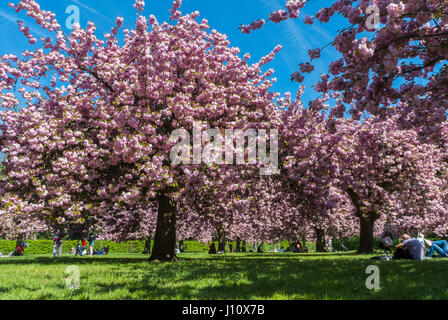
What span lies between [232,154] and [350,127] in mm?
10821

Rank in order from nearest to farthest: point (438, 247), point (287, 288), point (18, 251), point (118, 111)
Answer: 1. point (287, 288)
2. point (118, 111)
3. point (438, 247)
4. point (18, 251)

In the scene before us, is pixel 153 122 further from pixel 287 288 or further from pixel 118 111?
pixel 287 288

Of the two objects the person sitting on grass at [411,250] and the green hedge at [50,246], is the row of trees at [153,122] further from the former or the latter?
the green hedge at [50,246]

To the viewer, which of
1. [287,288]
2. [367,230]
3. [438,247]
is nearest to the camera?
[287,288]

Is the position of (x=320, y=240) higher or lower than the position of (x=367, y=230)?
lower

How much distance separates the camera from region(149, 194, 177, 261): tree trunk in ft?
52.0

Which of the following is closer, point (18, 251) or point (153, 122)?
point (153, 122)

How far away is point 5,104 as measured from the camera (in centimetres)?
1409

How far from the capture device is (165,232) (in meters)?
16.0

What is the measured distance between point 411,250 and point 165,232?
1083cm

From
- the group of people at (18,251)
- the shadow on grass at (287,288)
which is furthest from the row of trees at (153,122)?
the group of people at (18,251)

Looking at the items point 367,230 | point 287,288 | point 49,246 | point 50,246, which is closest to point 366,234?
point 367,230

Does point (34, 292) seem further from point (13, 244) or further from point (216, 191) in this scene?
point (13, 244)

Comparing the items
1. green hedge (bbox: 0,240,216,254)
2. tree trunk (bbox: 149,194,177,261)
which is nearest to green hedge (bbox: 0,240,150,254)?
green hedge (bbox: 0,240,216,254)
